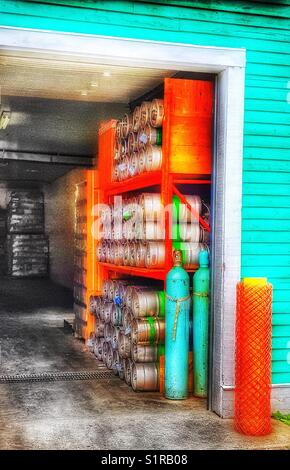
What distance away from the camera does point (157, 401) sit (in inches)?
265

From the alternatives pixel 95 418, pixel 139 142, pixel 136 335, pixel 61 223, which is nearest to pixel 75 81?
pixel 139 142

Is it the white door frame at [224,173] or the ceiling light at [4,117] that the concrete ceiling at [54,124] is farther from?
the white door frame at [224,173]

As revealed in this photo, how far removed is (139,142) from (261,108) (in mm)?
2000

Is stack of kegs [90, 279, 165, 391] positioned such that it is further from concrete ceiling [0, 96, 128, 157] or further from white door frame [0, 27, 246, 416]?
concrete ceiling [0, 96, 128, 157]

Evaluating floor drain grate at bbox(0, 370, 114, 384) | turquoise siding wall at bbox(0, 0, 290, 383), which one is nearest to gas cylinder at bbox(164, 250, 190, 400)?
turquoise siding wall at bbox(0, 0, 290, 383)

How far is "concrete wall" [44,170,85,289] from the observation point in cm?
2092

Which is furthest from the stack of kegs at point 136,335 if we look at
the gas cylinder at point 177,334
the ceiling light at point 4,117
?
the ceiling light at point 4,117

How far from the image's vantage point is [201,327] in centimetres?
692

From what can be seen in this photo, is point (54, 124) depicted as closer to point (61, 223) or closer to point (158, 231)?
point (158, 231)

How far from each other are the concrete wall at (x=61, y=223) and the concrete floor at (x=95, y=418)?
11.7m

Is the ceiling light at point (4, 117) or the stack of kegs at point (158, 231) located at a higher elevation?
the ceiling light at point (4, 117)

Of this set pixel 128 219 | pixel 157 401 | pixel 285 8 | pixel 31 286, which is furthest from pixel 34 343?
pixel 31 286

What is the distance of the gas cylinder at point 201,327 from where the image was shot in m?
6.88

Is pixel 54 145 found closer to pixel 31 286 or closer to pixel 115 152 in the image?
pixel 31 286
